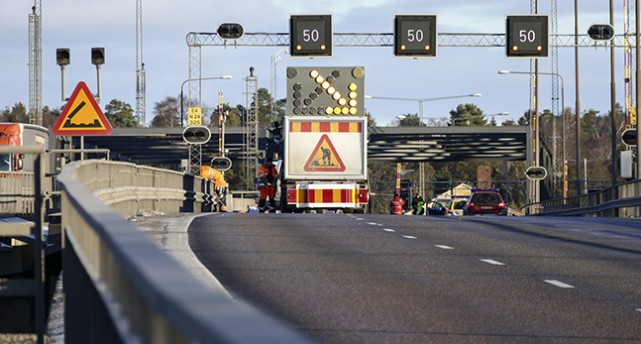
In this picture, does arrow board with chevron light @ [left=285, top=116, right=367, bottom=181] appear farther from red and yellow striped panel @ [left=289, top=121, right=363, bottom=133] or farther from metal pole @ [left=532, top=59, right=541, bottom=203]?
metal pole @ [left=532, top=59, right=541, bottom=203]

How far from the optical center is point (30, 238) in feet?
61.0

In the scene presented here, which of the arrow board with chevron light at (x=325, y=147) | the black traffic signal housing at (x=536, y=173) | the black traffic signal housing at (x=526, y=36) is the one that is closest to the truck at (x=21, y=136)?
the arrow board with chevron light at (x=325, y=147)

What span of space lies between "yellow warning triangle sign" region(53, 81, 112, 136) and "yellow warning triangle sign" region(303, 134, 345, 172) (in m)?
12.7

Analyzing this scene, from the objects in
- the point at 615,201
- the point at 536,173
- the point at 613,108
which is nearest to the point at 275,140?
the point at 615,201

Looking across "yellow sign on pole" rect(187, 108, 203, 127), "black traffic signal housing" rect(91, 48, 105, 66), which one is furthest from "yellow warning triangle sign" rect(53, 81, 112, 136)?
"yellow sign on pole" rect(187, 108, 203, 127)

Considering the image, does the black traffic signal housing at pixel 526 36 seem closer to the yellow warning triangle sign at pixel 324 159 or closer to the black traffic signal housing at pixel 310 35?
the black traffic signal housing at pixel 310 35

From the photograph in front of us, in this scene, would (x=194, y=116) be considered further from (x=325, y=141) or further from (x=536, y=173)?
(x=325, y=141)

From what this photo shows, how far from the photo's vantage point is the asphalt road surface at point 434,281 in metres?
9.73

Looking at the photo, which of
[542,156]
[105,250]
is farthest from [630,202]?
[542,156]

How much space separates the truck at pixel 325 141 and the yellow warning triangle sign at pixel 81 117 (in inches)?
450

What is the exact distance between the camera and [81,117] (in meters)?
21.5

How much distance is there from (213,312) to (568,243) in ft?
55.1

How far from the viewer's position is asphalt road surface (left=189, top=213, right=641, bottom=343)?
9734 mm

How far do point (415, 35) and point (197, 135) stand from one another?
26.9 feet
